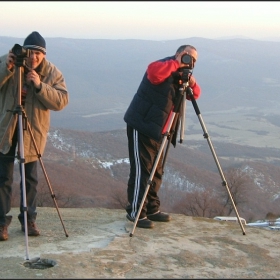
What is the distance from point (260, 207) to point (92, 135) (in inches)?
918

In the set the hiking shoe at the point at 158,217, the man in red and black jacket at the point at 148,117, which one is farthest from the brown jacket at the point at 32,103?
the hiking shoe at the point at 158,217

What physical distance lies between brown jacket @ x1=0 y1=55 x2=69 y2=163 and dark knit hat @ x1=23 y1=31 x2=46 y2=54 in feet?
0.70

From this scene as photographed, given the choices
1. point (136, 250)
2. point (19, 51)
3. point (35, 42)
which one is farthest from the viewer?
point (136, 250)

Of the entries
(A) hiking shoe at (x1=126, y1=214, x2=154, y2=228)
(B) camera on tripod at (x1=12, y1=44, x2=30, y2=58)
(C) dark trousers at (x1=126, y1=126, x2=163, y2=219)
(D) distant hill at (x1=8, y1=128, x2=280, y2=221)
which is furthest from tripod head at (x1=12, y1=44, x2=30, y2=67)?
(D) distant hill at (x1=8, y1=128, x2=280, y2=221)

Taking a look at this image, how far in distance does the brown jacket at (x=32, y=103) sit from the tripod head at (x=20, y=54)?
78 mm

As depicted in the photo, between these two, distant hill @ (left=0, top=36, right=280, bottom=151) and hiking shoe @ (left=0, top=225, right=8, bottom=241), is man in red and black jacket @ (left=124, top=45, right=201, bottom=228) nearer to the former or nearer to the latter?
hiking shoe @ (left=0, top=225, right=8, bottom=241)

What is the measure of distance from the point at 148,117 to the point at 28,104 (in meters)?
1.44

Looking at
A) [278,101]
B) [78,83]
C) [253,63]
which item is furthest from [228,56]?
[278,101]

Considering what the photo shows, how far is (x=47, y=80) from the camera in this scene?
5043mm

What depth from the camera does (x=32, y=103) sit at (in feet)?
16.4

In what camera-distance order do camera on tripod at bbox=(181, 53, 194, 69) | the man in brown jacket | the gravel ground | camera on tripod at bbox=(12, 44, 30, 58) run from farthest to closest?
camera on tripod at bbox=(181, 53, 194, 69)
the man in brown jacket
camera on tripod at bbox=(12, 44, 30, 58)
the gravel ground

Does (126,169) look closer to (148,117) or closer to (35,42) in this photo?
(148,117)

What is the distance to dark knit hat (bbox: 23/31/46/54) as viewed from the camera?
4.79 m

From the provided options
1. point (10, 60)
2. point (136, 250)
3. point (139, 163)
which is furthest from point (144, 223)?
point (10, 60)
